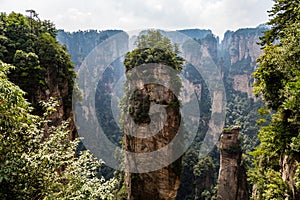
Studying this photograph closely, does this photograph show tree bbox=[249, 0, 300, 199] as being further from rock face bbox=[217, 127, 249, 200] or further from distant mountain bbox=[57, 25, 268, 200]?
distant mountain bbox=[57, 25, 268, 200]

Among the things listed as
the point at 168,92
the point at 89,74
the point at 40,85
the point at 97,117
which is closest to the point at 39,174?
the point at 40,85

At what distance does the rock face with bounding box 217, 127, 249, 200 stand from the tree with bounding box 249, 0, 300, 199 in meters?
11.4

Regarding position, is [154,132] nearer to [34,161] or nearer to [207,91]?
[34,161]

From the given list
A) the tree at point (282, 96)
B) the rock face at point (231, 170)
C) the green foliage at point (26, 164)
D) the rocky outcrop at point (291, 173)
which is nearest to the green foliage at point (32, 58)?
the green foliage at point (26, 164)

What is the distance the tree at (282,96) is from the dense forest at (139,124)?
0.10 ft

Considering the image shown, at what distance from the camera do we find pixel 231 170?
75.5 feet

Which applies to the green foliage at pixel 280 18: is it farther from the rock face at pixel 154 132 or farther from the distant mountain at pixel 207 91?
the distant mountain at pixel 207 91

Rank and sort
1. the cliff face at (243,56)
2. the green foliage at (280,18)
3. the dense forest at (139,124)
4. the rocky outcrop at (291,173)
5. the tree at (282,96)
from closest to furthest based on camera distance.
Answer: the dense forest at (139,124), the rocky outcrop at (291,173), the tree at (282,96), the green foliage at (280,18), the cliff face at (243,56)

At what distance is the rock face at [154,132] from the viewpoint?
17.2 m

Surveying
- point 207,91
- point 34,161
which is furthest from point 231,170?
point 207,91

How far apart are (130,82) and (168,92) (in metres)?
3.18

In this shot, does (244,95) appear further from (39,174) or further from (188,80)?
(39,174)

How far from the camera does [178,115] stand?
17812 millimetres

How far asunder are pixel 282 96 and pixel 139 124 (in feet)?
35.2
